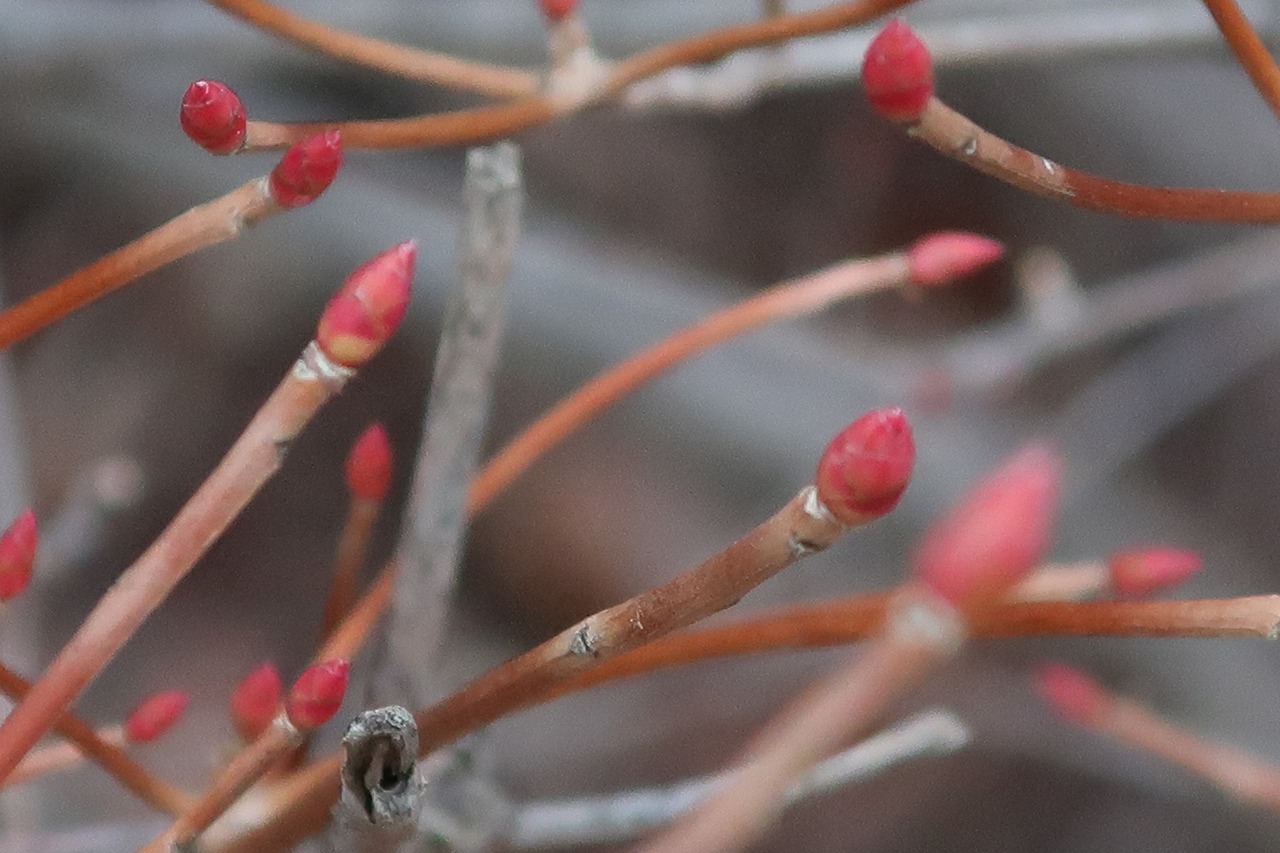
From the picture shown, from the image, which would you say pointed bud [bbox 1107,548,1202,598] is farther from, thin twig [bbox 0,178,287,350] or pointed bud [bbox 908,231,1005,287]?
Answer: thin twig [bbox 0,178,287,350]

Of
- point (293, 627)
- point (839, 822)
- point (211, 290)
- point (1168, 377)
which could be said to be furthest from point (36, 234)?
point (1168, 377)

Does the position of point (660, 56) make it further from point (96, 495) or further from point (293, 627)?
point (293, 627)

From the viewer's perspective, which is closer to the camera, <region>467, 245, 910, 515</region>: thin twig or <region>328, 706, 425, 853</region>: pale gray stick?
<region>328, 706, 425, 853</region>: pale gray stick

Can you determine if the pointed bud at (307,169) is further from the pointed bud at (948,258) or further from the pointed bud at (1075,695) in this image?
the pointed bud at (1075,695)

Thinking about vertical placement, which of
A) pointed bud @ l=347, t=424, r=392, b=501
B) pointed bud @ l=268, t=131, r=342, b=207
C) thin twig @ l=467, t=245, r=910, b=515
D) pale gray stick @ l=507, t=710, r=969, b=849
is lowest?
pale gray stick @ l=507, t=710, r=969, b=849

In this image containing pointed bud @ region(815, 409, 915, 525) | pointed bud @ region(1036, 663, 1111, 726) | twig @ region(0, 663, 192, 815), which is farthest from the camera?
pointed bud @ region(1036, 663, 1111, 726)

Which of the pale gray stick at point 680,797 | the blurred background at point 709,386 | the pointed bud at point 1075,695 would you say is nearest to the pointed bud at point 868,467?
the pale gray stick at point 680,797

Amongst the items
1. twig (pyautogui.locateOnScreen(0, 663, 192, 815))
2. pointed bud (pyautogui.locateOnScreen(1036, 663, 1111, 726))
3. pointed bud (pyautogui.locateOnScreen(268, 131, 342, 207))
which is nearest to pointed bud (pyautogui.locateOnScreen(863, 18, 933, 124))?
pointed bud (pyautogui.locateOnScreen(268, 131, 342, 207))
